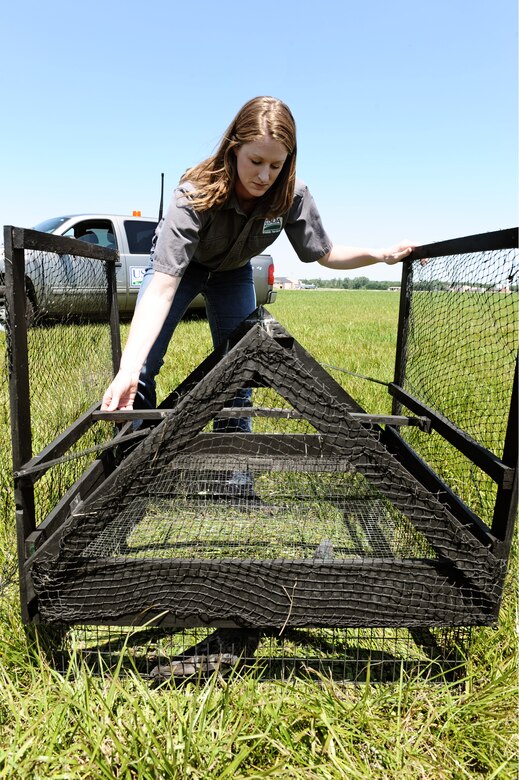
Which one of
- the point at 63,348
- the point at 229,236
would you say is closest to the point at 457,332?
the point at 229,236

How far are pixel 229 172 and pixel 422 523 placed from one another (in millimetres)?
1282

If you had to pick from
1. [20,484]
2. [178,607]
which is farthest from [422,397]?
[20,484]

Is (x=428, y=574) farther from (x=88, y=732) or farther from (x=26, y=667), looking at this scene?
(x=26, y=667)

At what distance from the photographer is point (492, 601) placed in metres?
1.48

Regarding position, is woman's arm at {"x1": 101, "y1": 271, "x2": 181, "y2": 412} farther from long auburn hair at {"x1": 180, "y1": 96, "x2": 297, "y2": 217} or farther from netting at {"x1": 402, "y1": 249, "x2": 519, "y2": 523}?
netting at {"x1": 402, "y1": 249, "x2": 519, "y2": 523}

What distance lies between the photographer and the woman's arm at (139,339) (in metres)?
1.72

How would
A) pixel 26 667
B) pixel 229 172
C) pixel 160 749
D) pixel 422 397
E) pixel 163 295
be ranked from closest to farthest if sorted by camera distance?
pixel 160 749 < pixel 26 667 < pixel 163 295 < pixel 229 172 < pixel 422 397

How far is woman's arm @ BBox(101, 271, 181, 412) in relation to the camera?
172 centimetres

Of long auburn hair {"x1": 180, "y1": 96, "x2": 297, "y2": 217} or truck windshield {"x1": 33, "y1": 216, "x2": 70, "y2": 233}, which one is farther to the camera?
truck windshield {"x1": 33, "y1": 216, "x2": 70, "y2": 233}

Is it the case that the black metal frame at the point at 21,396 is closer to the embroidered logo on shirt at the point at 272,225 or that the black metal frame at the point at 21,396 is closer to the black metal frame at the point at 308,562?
the black metal frame at the point at 308,562

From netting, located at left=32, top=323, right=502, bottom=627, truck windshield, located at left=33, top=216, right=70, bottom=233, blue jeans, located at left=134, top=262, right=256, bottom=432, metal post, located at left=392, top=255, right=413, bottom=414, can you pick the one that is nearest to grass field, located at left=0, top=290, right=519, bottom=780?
netting, located at left=32, top=323, right=502, bottom=627

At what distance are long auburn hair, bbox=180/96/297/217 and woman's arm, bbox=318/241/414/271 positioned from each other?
38cm

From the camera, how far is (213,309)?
2.74 meters

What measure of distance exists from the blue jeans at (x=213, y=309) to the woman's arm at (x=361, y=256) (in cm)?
39
